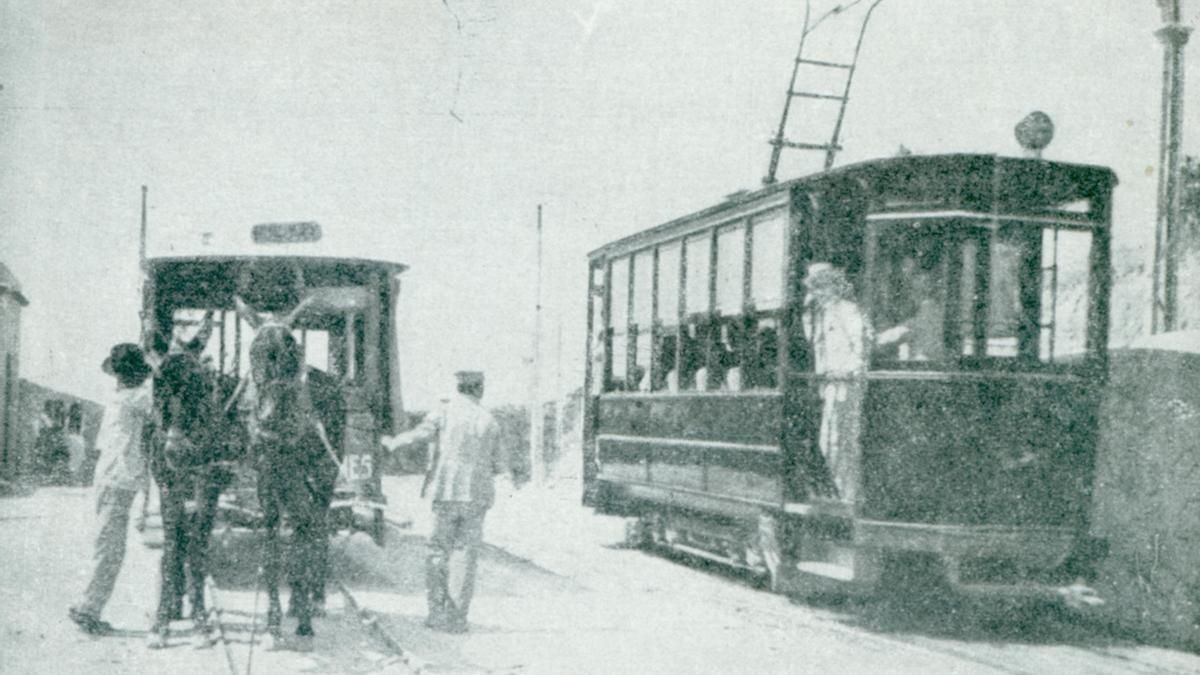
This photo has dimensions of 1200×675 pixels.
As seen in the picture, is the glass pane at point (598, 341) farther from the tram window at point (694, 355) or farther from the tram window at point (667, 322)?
the tram window at point (694, 355)

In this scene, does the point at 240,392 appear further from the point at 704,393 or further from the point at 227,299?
the point at 704,393

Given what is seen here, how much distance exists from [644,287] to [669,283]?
706 mm

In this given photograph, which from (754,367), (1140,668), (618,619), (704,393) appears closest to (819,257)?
(754,367)

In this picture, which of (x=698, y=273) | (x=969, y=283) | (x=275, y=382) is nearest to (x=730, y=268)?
(x=698, y=273)

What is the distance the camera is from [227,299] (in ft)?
37.1

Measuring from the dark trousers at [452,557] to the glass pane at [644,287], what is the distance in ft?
14.6

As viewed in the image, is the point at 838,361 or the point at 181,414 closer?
the point at 181,414

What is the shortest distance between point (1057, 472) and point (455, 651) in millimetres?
4358

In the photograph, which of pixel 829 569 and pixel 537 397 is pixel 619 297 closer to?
pixel 829 569

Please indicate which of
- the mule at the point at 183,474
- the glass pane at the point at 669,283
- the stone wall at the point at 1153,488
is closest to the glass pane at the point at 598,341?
the glass pane at the point at 669,283

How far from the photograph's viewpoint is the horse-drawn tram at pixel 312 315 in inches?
440

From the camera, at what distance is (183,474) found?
8.09 meters

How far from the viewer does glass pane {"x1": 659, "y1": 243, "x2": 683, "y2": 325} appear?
12.4 meters

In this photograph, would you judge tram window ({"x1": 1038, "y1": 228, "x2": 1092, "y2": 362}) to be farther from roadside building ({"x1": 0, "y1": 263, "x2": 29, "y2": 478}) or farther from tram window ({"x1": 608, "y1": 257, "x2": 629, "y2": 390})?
roadside building ({"x1": 0, "y1": 263, "x2": 29, "y2": 478})
